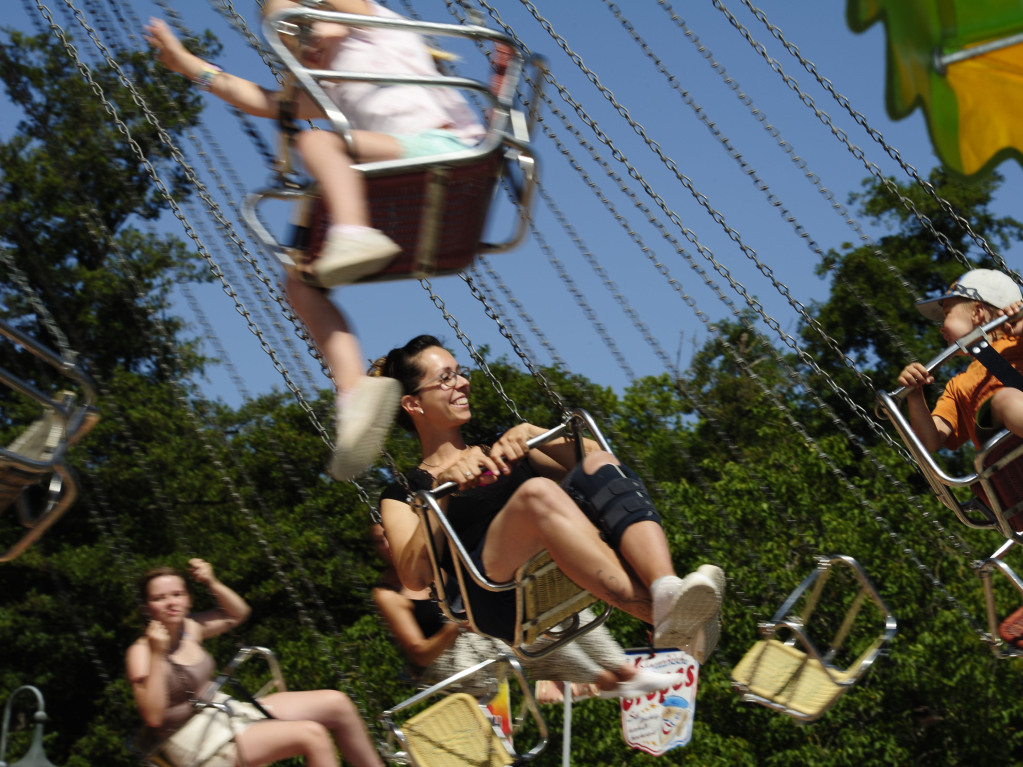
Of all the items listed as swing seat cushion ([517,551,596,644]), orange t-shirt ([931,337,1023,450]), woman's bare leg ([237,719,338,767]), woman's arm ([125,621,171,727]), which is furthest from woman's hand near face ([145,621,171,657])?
orange t-shirt ([931,337,1023,450])

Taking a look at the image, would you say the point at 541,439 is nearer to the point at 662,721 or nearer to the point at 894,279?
the point at 662,721

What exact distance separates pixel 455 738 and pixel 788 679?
1.15 metres

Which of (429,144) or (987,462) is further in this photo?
(987,462)

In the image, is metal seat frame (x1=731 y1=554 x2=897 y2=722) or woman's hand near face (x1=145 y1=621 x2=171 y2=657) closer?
metal seat frame (x1=731 y1=554 x2=897 y2=722)

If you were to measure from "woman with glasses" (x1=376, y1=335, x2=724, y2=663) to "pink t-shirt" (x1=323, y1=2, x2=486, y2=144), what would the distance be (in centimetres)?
83

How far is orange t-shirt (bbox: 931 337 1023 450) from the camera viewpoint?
464 cm

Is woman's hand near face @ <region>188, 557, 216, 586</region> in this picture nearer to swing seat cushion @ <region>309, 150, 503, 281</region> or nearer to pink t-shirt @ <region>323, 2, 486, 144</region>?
swing seat cushion @ <region>309, 150, 503, 281</region>

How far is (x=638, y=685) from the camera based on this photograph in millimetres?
5027

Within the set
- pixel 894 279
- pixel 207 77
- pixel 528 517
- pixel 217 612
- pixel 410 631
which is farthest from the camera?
pixel 894 279

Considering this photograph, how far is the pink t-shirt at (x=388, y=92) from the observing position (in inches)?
154

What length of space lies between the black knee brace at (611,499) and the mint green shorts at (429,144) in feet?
3.32

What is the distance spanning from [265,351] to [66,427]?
0.96 m

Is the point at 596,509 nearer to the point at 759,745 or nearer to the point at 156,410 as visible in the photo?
the point at 759,745

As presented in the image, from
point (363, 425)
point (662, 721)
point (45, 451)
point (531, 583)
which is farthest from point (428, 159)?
point (662, 721)
